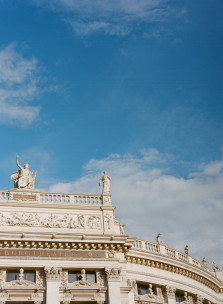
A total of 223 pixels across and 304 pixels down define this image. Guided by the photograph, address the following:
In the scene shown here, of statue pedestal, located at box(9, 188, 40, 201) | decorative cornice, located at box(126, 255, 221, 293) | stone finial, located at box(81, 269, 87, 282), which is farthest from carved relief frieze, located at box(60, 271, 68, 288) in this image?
statue pedestal, located at box(9, 188, 40, 201)

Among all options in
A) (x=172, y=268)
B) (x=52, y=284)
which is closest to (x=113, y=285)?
(x=52, y=284)

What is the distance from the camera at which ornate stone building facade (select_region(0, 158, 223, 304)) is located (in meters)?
31.9

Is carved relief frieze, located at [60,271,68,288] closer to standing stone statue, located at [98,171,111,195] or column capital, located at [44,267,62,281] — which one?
column capital, located at [44,267,62,281]

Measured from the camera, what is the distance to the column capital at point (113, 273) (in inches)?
1302

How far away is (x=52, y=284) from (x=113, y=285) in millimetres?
4313

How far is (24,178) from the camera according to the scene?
3625cm

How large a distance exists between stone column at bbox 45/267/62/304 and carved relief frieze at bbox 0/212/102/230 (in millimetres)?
3425

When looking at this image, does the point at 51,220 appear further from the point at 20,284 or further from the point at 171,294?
the point at 171,294

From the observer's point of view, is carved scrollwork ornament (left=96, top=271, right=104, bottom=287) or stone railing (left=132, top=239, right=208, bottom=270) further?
stone railing (left=132, top=239, right=208, bottom=270)

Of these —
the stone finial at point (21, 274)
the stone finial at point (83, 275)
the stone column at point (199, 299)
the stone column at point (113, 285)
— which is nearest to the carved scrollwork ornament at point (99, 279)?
the stone column at point (113, 285)

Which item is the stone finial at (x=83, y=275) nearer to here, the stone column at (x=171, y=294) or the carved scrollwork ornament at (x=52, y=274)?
the carved scrollwork ornament at (x=52, y=274)

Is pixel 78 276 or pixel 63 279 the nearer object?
pixel 63 279

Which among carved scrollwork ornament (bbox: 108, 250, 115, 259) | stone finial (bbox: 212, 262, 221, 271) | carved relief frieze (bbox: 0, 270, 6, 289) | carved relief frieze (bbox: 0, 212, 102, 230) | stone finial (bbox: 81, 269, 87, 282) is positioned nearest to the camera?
carved relief frieze (bbox: 0, 270, 6, 289)

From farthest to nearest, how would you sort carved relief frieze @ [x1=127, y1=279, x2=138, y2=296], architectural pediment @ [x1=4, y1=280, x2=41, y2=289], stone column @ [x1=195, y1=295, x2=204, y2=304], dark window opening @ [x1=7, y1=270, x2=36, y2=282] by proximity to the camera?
stone column @ [x1=195, y1=295, x2=204, y2=304] < carved relief frieze @ [x1=127, y1=279, x2=138, y2=296] < dark window opening @ [x1=7, y1=270, x2=36, y2=282] < architectural pediment @ [x1=4, y1=280, x2=41, y2=289]
